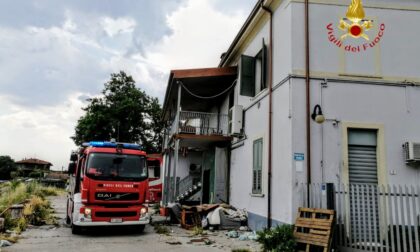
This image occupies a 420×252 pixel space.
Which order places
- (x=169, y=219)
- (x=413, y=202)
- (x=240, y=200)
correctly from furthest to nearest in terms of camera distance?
1. (x=169, y=219)
2. (x=240, y=200)
3. (x=413, y=202)

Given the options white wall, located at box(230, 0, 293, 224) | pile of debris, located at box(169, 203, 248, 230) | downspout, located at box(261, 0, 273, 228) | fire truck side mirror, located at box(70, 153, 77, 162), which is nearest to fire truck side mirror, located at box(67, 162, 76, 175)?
fire truck side mirror, located at box(70, 153, 77, 162)

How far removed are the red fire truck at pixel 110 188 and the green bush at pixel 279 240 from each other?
433cm

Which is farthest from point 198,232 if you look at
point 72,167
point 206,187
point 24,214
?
point 206,187

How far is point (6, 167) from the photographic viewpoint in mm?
62625

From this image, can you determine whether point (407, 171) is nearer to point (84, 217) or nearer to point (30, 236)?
point (84, 217)

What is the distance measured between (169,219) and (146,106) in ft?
94.2

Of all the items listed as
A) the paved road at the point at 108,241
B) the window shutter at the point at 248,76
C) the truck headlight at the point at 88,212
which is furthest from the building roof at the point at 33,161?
the window shutter at the point at 248,76

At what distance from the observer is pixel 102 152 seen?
10734mm

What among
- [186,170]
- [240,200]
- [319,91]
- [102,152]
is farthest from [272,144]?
[186,170]

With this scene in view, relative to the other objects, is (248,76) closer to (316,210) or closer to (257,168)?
(257,168)

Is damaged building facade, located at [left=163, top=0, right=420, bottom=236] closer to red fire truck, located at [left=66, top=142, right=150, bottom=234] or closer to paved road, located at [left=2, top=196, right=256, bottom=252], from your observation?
paved road, located at [left=2, top=196, right=256, bottom=252]

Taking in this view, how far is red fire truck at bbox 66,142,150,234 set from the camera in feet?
33.2

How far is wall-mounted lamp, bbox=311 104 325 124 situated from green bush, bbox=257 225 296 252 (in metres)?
2.95

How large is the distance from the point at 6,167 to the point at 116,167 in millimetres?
62358
